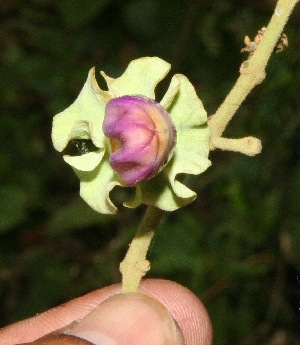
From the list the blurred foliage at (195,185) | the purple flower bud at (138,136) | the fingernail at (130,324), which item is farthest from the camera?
the blurred foliage at (195,185)

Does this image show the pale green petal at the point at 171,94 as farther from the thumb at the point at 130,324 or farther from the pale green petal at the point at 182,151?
the thumb at the point at 130,324

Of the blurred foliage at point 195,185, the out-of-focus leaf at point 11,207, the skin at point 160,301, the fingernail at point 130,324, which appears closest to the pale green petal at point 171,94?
the fingernail at point 130,324

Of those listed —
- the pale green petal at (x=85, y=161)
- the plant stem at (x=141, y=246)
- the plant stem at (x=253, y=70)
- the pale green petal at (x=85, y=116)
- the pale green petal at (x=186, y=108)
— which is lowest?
the plant stem at (x=141, y=246)

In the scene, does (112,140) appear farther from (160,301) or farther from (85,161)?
(160,301)

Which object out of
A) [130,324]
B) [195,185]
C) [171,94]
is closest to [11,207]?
[195,185]

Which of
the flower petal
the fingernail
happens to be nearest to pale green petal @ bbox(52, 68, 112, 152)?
the flower petal

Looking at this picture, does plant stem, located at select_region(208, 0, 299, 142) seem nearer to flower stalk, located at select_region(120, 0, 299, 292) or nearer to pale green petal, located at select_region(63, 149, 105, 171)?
flower stalk, located at select_region(120, 0, 299, 292)

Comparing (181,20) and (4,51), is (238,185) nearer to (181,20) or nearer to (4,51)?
(181,20)

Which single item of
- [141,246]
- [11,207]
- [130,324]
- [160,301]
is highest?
[141,246]
